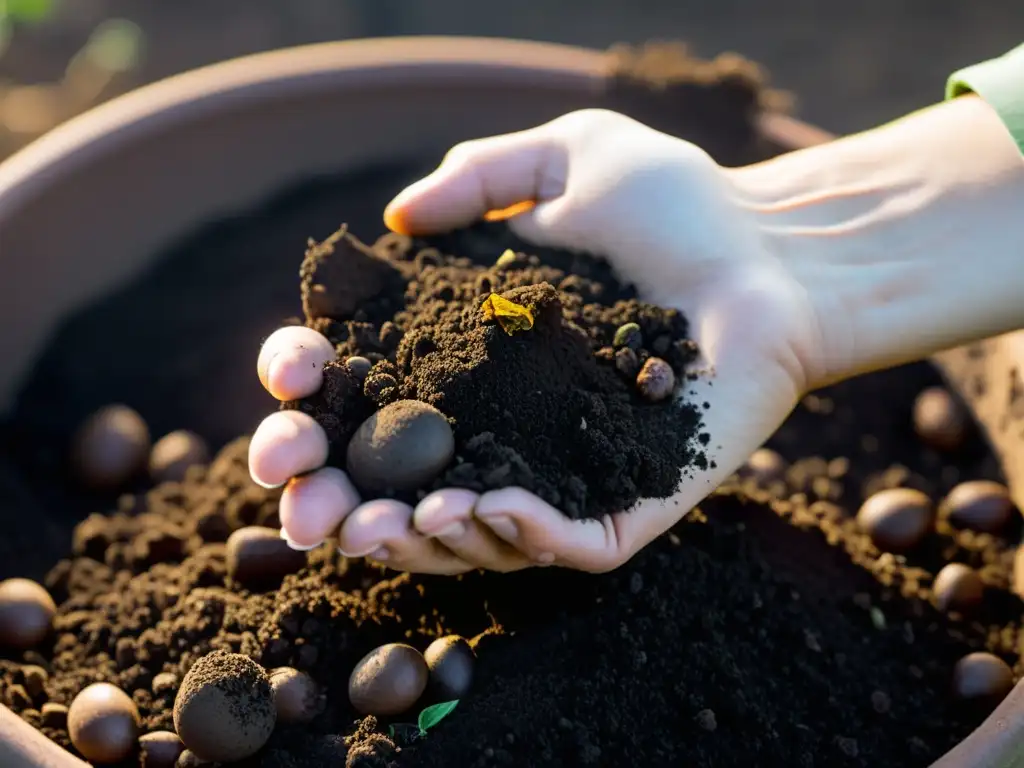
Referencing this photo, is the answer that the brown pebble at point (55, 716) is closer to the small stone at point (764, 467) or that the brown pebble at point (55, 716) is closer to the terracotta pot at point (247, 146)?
the terracotta pot at point (247, 146)

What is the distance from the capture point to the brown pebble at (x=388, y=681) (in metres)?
1.84

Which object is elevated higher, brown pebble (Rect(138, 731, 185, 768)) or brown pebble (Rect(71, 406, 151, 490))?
brown pebble (Rect(71, 406, 151, 490))

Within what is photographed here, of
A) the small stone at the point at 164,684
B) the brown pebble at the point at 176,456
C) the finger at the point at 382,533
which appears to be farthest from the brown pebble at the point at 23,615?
the finger at the point at 382,533

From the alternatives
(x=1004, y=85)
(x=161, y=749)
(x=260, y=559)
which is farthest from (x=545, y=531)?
(x=1004, y=85)

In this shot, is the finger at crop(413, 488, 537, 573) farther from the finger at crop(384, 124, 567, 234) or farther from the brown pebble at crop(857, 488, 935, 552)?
the brown pebble at crop(857, 488, 935, 552)

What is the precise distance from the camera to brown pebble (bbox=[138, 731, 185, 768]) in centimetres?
189

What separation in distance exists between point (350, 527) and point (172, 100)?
1.71m

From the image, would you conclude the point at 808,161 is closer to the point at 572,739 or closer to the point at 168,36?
the point at 572,739

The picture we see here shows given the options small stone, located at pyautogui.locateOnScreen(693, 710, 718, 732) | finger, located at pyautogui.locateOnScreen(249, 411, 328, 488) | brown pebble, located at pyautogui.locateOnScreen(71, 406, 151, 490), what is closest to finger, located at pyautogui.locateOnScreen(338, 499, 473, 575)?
finger, located at pyautogui.locateOnScreen(249, 411, 328, 488)

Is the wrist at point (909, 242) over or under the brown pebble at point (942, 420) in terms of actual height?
over

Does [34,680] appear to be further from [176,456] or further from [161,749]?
[176,456]

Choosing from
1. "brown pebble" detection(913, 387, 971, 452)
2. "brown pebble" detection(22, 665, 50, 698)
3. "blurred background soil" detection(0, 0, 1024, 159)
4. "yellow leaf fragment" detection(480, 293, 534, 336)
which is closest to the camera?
"yellow leaf fragment" detection(480, 293, 534, 336)

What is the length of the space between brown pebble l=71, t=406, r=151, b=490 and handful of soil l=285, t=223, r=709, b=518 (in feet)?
2.88

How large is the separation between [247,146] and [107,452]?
3.31 feet
